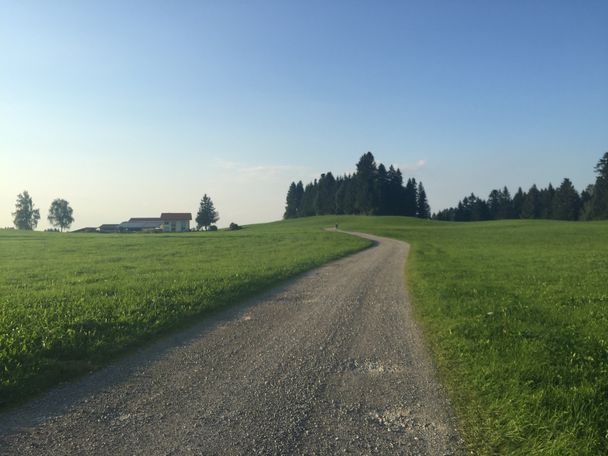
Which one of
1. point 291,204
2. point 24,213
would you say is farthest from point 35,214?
point 291,204

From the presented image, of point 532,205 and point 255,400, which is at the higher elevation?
point 532,205

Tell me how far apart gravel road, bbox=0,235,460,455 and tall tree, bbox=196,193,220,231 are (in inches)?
4624

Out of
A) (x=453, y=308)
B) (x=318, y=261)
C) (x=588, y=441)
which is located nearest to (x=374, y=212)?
(x=318, y=261)

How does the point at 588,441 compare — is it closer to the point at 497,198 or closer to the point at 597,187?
the point at 597,187

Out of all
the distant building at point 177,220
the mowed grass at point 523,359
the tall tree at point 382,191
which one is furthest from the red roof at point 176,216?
the mowed grass at point 523,359

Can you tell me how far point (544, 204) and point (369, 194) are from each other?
51.4 m

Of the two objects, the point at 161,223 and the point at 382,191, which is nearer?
the point at 382,191

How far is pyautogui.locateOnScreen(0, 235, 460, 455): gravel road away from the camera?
14.8ft

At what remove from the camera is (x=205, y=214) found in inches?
4909

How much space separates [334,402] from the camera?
215 inches

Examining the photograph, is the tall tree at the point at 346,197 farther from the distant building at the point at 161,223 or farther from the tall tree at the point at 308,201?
the distant building at the point at 161,223

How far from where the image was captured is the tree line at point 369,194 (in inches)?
4577

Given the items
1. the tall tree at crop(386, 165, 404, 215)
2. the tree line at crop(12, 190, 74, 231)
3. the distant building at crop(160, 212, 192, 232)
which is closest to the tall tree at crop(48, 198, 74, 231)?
the tree line at crop(12, 190, 74, 231)

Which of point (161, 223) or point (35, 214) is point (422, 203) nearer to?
point (161, 223)
